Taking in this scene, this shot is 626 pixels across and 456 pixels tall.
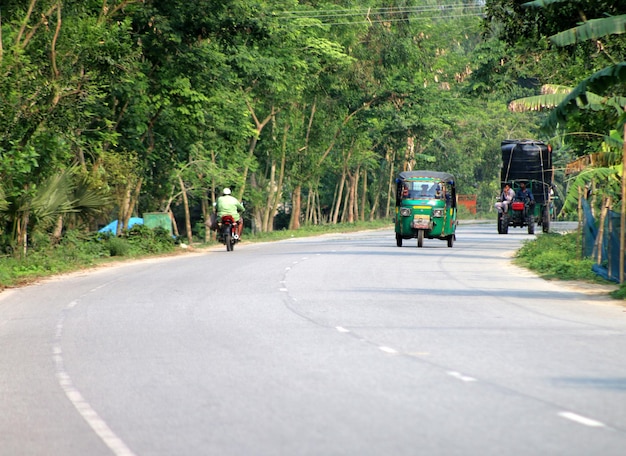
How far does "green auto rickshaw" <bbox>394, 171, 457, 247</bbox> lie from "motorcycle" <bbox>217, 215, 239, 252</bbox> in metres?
5.53

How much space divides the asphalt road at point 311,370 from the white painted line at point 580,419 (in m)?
0.03

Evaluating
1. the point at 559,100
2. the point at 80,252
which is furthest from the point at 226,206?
the point at 559,100

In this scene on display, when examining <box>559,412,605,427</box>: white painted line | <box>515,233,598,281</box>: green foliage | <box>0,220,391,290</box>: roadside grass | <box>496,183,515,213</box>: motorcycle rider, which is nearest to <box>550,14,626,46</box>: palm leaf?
<box>515,233,598,281</box>: green foliage

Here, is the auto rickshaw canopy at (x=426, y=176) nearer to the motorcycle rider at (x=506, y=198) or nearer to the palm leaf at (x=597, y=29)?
the motorcycle rider at (x=506, y=198)

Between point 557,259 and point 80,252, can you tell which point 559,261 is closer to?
point 557,259

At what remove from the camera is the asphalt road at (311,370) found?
8.42m

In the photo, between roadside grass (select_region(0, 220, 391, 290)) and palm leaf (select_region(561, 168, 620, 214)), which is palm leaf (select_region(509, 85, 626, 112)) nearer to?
palm leaf (select_region(561, 168, 620, 214))

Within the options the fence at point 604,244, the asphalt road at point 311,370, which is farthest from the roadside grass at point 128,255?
the asphalt road at point 311,370

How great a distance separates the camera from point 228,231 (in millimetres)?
38219

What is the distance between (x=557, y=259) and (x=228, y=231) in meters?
12.1

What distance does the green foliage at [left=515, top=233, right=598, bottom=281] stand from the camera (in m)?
26.8

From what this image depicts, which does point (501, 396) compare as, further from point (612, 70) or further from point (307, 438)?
point (612, 70)

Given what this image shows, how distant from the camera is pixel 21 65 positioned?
89.2 feet

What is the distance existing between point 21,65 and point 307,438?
2058cm
